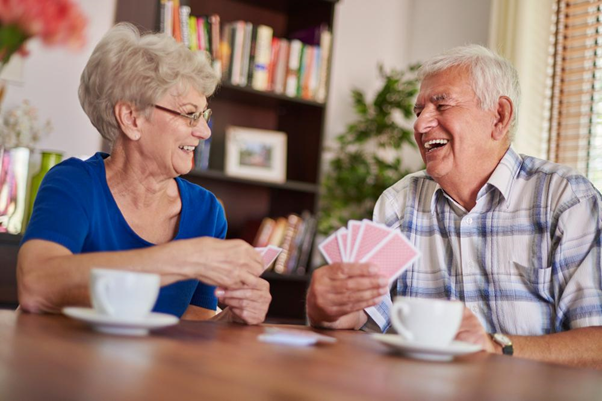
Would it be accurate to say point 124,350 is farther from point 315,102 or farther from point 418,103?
point 315,102

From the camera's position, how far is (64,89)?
3354 millimetres

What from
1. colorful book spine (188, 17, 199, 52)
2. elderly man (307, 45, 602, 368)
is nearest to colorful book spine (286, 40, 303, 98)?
colorful book spine (188, 17, 199, 52)

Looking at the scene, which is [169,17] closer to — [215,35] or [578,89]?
[215,35]

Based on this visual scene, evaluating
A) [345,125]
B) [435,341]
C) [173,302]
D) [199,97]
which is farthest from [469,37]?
[435,341]

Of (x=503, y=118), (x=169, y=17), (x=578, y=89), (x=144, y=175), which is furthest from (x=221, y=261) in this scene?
(x=578, y=89)

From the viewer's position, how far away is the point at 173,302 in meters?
1.69

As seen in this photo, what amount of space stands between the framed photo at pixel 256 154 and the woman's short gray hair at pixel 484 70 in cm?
173

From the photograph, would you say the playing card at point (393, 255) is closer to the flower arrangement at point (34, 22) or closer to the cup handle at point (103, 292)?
the cup handle at point (103, 292)

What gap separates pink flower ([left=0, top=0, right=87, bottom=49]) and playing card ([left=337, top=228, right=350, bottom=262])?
0.70m

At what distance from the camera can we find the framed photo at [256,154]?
145 inches

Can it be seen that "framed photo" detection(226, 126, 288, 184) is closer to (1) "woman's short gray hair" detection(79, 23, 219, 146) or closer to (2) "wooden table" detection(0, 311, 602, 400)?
(1) "woman's short gray hair" detection(79, 23, 219, 146)

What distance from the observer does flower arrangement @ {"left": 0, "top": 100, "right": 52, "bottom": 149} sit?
121 inches

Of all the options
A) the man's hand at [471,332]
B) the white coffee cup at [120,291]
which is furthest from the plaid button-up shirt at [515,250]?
the white coffee cup at [120,291]

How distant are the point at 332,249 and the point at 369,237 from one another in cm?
9
